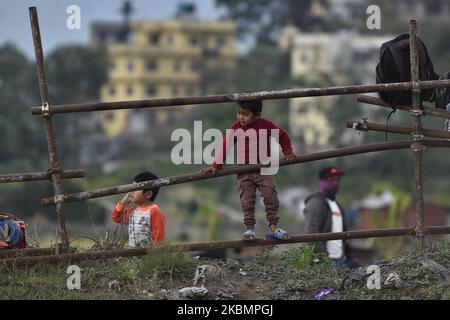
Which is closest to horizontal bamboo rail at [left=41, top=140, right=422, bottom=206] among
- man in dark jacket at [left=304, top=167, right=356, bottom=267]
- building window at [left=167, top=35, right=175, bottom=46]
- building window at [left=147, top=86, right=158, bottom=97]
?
man in dark jacket at [left=304, top=167, right=356, bottom=267]

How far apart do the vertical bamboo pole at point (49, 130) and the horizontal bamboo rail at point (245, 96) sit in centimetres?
12

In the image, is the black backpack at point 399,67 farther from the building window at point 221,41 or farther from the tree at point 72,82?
the building window at point 221,41

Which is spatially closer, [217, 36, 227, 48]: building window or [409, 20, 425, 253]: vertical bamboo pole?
[409, 20, 425, 253]: vertical bamboo pole

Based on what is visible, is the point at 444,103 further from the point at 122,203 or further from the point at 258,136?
the point at 122,203

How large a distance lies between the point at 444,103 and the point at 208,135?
5.55 ft

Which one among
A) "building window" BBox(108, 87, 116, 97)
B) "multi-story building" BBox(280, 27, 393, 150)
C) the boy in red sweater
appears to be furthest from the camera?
"building window" BBox(108, 87, 116, 97)

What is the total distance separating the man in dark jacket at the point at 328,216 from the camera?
34.2 ft

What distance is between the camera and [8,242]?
8.70 m

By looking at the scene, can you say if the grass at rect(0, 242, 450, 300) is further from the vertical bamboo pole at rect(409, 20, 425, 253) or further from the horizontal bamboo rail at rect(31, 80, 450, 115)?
the horizontal bamboo rail at rect(31, 80, 450, 115)

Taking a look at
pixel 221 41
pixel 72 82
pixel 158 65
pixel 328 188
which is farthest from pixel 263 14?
pixel 328 188

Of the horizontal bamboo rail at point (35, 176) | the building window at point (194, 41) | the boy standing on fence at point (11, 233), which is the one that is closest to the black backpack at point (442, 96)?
the horizontal bamboo rail at point (35, 176)

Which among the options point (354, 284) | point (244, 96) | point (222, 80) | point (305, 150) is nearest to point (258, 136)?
point (244, 96)

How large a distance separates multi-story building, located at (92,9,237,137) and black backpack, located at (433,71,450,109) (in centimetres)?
8645

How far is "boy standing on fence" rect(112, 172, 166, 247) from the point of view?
30.0ft
